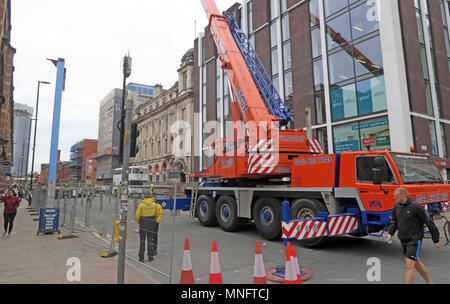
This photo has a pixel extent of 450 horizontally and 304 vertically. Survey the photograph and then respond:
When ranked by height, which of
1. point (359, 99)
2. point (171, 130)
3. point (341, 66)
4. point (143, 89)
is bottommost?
point (359, 99)

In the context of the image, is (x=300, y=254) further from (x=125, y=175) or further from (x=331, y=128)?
(x=331, y=128)

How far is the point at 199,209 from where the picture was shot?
12406mm

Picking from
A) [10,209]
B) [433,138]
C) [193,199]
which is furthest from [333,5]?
[10,209]

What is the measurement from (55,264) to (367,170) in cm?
743

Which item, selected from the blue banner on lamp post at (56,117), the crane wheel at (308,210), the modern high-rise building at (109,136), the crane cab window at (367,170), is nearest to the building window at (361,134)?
the crane cab window at (367,170)

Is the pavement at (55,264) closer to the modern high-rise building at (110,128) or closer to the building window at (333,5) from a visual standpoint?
the building window at (333,5)

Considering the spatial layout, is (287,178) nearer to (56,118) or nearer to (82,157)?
(56,118)

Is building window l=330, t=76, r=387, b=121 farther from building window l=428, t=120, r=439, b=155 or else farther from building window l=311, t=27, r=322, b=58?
building window l=428, t=120, r=439, b=155

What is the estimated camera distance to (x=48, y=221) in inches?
413

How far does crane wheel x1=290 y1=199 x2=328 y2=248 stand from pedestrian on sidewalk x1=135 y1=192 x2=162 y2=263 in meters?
A: 3.71

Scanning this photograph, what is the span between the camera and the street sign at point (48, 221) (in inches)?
408

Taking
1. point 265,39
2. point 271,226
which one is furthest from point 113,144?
point 271,226

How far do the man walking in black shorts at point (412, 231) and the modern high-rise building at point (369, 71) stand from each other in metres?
10.9

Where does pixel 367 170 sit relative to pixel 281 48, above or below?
below
